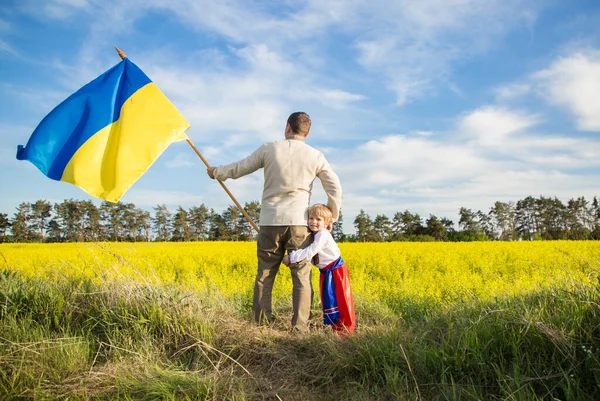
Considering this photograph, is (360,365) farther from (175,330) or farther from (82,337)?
(82,337)

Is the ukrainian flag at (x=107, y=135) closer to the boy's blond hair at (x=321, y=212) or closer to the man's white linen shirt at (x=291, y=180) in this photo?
the man's white linen shirt at (x=291, y=180)

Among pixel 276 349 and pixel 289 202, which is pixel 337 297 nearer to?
pixel 276 349

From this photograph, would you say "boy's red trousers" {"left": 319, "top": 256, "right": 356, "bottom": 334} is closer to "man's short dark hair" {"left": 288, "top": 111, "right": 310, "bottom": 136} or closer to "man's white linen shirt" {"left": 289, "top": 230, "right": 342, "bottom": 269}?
"man's white linen shirt" {"left": 289, "top": 230, "right": 342, "bottom": 269}

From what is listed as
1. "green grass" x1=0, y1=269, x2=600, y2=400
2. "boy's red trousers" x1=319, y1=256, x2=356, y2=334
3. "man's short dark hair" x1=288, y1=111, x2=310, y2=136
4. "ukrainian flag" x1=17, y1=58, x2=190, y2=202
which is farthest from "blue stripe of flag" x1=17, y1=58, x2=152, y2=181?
Result: "boy's red trousers" x1=319, y1=256, x2=356, y2=334

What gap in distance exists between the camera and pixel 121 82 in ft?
17.3

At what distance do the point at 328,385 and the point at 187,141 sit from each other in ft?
10.5

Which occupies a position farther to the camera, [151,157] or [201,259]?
[201,259]

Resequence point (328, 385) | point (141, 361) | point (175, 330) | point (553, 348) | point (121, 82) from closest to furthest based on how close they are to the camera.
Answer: point (553, 348)
point (328, 385)
point (141, 361)
point (175, 330)
point (121, 82)

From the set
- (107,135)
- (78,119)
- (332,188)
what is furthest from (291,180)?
(78,119)

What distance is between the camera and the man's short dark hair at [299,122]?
4465 millimetres

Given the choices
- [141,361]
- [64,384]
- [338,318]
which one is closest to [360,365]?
[338,318]

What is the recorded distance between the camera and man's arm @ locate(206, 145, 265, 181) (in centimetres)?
456

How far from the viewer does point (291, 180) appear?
14.4 feet

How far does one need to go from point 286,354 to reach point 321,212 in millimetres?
1430
